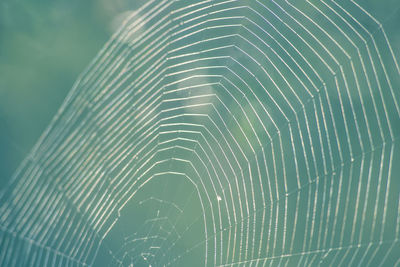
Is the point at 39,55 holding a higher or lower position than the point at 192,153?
higher

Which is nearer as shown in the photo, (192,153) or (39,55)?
(192,153)

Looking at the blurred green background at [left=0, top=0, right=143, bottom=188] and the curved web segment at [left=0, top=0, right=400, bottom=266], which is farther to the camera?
the blurred green background at [left=0, top=0, right=143, bottom=188]

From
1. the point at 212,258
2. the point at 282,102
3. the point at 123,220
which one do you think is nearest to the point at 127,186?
the point at 123,220

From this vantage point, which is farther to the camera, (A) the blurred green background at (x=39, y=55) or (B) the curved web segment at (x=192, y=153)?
(A) the blurred green background at (x=39, y=55)

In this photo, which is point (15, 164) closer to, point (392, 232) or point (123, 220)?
point (123, 220)
